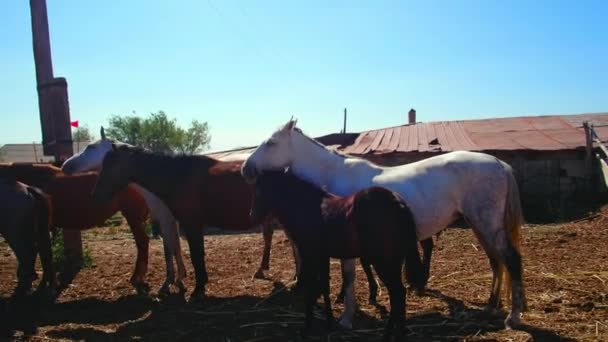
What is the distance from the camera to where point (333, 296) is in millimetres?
5879

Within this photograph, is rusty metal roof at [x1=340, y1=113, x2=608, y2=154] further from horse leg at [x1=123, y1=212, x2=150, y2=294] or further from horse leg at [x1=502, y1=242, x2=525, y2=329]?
horse leg at [x1=502, y1=242, x2=525, y2=329]

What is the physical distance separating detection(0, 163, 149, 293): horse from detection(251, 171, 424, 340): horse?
9.26 feet

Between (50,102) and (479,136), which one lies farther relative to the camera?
(479,136)

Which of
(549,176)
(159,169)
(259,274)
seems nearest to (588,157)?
(549,176)

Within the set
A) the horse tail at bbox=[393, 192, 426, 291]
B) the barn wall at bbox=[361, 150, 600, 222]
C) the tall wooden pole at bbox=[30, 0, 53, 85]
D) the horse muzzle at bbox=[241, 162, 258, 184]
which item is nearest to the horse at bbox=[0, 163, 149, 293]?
the tall wooden pole at bbox=[30, 0, 53, 85]

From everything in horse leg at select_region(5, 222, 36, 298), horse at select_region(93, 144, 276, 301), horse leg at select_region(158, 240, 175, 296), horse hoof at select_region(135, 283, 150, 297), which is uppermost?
horse at select_region(93, 144, 276, 301)

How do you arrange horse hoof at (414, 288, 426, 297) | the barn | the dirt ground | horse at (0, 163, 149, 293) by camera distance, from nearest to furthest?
the dirt ground
horse hoof at (414, 288, 426, 297)
horse at (0, 163, 149, 293)
the barn

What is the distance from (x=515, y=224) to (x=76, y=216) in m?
5.86

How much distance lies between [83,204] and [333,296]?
3862 millimetres

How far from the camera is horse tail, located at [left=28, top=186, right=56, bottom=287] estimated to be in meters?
5.87

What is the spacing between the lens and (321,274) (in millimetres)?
4430

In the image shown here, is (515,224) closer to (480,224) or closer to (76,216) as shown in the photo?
(480,224)

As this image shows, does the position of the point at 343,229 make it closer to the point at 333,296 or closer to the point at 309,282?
the point at 309,282

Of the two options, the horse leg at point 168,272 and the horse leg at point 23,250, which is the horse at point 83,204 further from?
the horse leg at point 23,250
